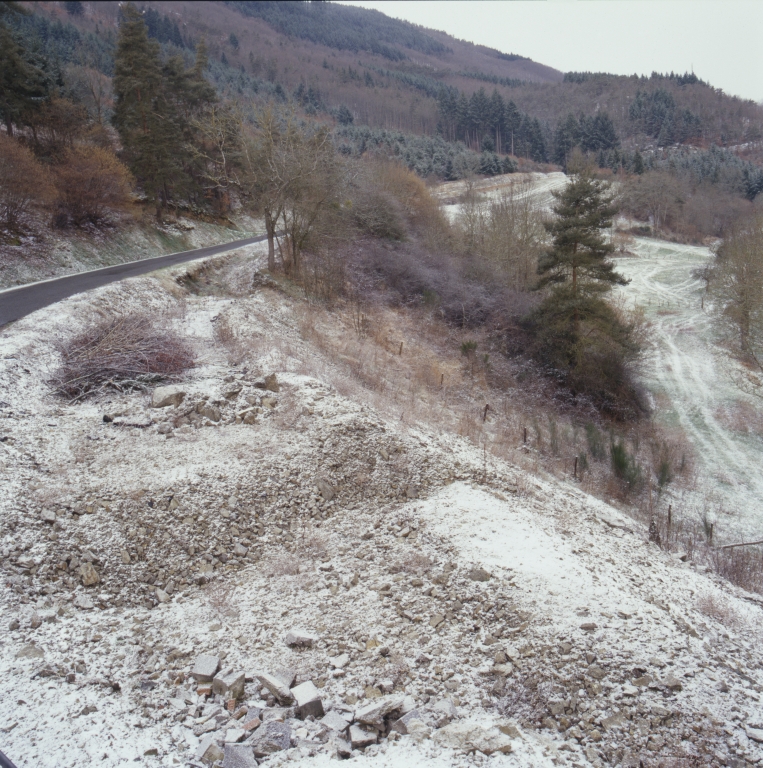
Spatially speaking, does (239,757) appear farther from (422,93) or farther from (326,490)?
(422,93)

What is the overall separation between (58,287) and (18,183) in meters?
6.08

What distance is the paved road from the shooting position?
1358cm

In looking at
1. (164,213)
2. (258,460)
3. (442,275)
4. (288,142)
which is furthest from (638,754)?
(164,213)

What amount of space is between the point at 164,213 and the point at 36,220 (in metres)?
11.3

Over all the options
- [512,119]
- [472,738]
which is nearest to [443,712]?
[472,738]

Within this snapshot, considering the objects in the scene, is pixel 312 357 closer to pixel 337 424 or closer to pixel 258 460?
pixel 337 424

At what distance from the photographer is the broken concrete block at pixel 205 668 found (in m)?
4.96

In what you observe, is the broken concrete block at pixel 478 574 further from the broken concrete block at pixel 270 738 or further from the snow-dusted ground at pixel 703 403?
the snow-dusted ground at pixel 703 403

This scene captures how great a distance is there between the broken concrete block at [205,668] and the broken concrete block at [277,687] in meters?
0.48

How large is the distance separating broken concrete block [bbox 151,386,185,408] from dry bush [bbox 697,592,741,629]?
8941mm

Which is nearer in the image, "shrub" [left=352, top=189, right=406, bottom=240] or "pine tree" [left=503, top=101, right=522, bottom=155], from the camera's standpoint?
"shrub" [left=352, top=189, right=406, bottom=240]

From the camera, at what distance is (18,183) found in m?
19.4

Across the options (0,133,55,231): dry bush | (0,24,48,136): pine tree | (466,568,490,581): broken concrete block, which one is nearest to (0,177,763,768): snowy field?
(466,568,490,581): broken concrete block

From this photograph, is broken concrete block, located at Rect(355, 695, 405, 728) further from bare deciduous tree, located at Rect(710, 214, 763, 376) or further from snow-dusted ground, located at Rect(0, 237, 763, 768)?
bare deciduous tree, located at Rect(710, 214, 763, 376)
